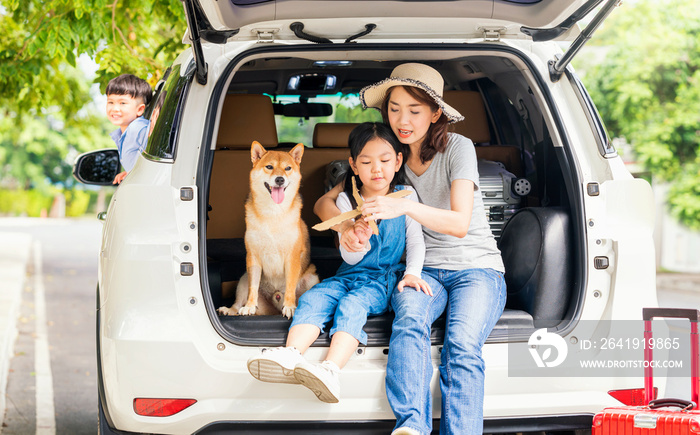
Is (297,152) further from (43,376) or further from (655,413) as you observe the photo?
(43,376)

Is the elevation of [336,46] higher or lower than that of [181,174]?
higher

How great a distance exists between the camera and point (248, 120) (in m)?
4.33

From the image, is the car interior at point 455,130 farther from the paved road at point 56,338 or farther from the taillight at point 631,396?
the paved road at point 56,338

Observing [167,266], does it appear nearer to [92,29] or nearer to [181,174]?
[181,174]

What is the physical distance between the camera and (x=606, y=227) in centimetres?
314

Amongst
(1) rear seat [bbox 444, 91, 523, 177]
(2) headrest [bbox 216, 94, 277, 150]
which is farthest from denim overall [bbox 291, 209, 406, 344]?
(1) rear seat [bbox 444, 91, 523, 177]

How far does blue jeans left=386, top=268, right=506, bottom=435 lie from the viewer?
2850mm

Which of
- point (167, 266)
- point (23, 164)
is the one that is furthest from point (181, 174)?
point (23, 164)

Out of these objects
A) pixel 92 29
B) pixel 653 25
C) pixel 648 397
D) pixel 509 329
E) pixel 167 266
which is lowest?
pixel 648 397

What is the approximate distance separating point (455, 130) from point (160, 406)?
259cm

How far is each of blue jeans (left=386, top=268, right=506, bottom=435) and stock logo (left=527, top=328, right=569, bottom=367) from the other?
182 mm

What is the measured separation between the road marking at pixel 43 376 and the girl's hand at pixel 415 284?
291 cm

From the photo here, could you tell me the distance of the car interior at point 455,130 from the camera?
128 inches

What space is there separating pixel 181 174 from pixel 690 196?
1629 centimetres
